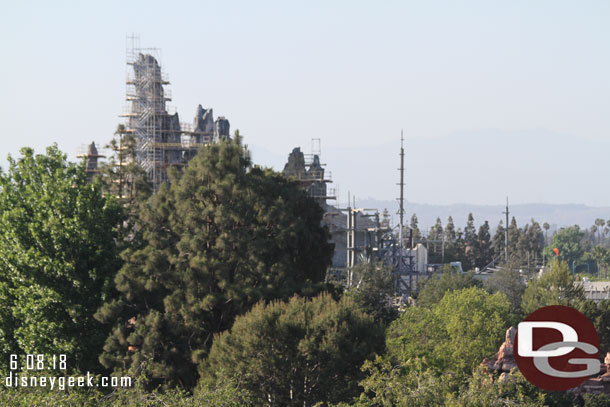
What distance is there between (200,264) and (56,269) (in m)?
6.38

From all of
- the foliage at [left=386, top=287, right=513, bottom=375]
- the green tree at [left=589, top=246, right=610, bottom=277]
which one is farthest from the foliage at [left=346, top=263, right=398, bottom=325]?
the green tree at [left=589, top=246, right=610, bottom=277]

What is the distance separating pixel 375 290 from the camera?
58562 millimetres

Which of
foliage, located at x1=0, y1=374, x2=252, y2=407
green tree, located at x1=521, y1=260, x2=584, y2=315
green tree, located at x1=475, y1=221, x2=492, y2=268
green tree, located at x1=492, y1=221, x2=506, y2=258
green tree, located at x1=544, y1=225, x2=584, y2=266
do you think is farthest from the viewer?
green tree, located at x1=544, y1=225, x2=584, y2=266

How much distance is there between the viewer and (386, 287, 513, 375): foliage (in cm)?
4350

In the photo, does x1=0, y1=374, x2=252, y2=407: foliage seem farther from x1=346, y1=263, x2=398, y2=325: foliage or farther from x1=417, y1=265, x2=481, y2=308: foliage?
x1=417, y1=265, x2=481, y2=308: foliage

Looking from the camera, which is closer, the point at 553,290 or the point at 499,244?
the point at 553,290

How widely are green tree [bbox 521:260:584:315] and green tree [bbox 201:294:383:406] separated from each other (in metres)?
23.7

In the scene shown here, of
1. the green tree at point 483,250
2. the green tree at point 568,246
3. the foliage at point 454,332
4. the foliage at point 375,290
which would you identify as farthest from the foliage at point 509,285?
the green tree at point 568,246

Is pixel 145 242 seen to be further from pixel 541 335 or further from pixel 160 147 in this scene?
pixel 160 147

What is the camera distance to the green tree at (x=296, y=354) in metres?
31.2

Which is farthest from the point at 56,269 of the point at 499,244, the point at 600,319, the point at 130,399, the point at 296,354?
the point at 499,244

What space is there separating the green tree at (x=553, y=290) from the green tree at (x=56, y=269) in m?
26.0

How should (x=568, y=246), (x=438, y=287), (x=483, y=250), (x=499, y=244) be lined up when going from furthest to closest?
(x=568, y=246)
(x=499, y=244)
(x=483, y=250)
(x=438, y=287)

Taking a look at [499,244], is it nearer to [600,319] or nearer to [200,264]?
[600,319]
